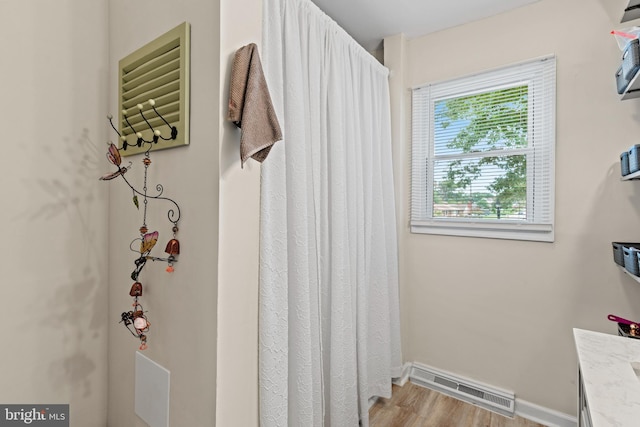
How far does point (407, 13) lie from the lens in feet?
6.66

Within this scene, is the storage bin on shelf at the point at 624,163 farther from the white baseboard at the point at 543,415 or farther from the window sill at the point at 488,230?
the white baseboard at the point at 543,415

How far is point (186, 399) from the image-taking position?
1.08 metres

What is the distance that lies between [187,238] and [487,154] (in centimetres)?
196

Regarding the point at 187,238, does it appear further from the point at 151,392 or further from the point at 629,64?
the point at 629,64

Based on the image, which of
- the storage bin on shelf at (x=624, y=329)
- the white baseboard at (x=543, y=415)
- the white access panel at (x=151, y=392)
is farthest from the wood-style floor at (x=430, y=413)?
the white access panel at (x=151, y=392)

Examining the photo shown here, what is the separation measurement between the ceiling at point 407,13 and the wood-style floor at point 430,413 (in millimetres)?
2628

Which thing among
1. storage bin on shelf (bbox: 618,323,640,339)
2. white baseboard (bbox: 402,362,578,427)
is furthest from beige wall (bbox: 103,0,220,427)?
white baseboard (bbox: 402,362,578,427)

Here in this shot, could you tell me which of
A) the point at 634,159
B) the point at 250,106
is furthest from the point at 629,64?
the point at 250,106

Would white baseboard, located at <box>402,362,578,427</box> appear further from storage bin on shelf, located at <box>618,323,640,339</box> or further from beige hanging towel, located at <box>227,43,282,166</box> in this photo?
beige hanging towel, located at <box>227,43,282,166</box>

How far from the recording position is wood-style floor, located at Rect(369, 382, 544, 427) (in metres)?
1.84

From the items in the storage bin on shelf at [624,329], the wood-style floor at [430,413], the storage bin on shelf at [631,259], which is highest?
the storage bin on shelf at [631,259]

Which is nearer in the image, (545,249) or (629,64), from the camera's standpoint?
(629,64)

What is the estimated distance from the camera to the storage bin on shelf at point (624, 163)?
4.73 ft

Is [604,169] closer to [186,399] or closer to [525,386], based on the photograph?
[525,386]
